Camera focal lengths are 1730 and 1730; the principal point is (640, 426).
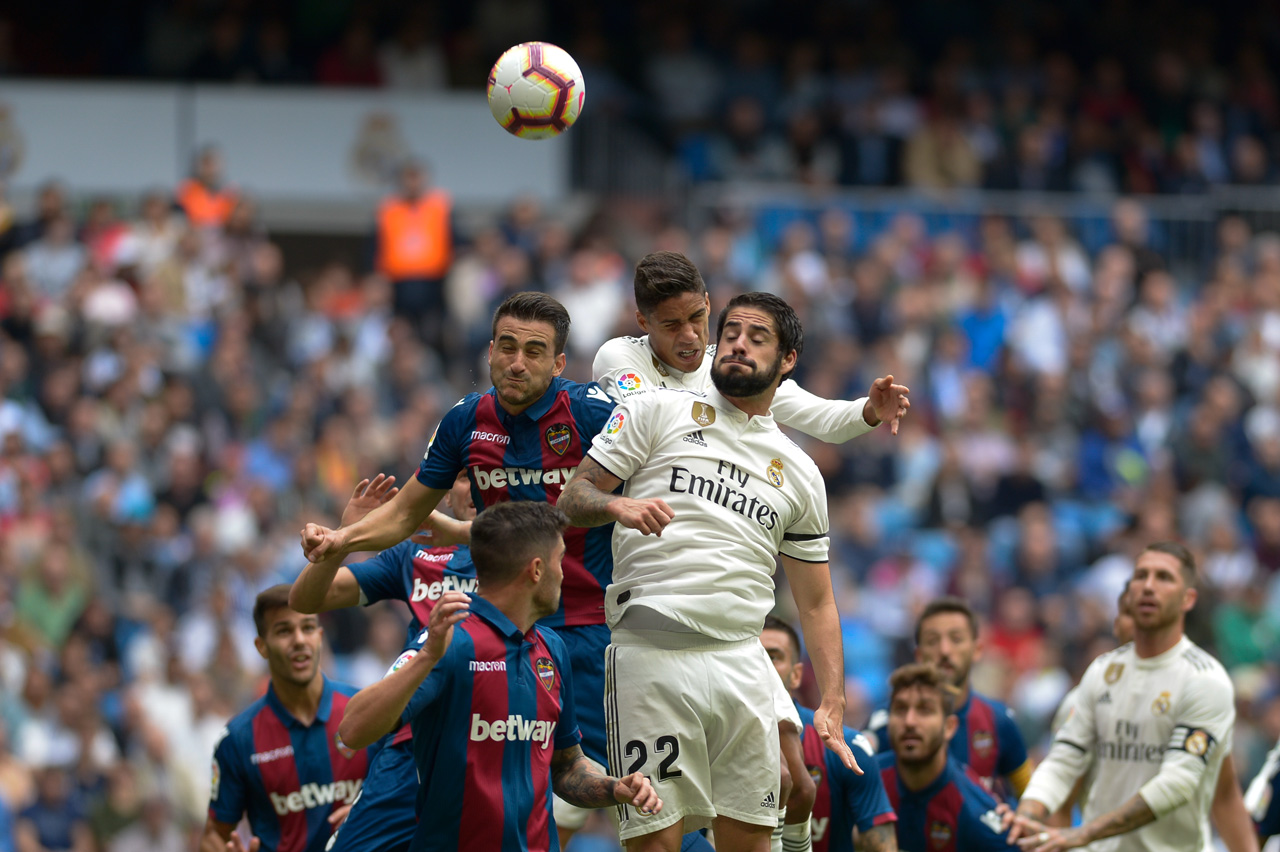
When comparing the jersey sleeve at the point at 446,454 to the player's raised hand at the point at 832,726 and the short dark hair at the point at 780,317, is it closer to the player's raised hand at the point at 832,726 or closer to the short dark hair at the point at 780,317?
the short dark hair at the point at 780,317

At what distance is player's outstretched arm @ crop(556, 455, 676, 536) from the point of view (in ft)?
21.0

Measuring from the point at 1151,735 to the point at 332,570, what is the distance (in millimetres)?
4437

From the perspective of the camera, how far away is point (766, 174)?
21672 mm

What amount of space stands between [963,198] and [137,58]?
420 inches

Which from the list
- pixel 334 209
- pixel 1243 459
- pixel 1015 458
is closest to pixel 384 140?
pixel 334 209

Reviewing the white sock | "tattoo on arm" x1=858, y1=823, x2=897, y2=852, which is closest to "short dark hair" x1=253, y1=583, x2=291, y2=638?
the white sock

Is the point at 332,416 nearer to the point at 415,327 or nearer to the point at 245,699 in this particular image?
the point at 415,327

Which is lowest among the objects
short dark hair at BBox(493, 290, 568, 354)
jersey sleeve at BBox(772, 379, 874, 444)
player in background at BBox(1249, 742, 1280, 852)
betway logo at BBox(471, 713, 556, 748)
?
player in background at BBox(1249, 742, 1280, 852)

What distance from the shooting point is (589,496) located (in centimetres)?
669

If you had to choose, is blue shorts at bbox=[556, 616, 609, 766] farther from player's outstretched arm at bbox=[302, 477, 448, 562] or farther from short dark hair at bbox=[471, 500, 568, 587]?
short dark hair at bbox=[471, 500, 568, 587]

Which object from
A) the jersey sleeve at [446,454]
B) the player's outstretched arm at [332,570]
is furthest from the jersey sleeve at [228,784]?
the jersey sleeve at [446,454]

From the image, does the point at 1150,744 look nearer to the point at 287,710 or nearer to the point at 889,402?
the point at 889,402

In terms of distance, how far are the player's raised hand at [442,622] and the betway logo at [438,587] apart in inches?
88.6

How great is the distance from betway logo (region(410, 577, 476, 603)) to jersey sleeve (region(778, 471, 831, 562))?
1.69 m
